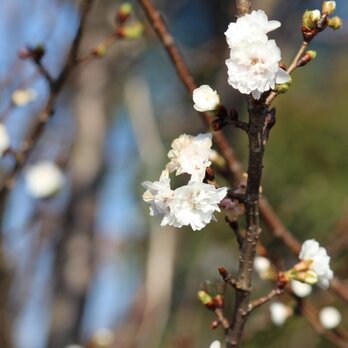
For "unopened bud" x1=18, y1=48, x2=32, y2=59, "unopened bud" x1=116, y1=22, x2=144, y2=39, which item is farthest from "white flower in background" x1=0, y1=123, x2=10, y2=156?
"unopened bud" x1=116, y1=22, x2=144, y2=39

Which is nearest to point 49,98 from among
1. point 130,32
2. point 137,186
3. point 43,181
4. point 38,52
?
point 38,52

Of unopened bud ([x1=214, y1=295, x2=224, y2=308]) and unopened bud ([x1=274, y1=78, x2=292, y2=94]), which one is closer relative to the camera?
unopened bud ([x1=274, y1=78, x2=292, y2=94])

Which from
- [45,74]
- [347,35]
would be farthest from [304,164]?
[45,74]

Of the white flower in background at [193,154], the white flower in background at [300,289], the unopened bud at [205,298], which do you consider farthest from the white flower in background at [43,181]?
the white flower in background at [193,154]

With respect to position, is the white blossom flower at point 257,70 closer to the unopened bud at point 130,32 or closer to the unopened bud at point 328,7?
the unopened bud at point 328,7

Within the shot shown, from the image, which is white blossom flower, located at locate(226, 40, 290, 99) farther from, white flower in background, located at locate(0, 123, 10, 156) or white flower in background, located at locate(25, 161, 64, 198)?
white flower in background, located at locate(25, 161, 64, 198)

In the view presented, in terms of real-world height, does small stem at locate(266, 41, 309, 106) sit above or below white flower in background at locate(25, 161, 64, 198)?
above

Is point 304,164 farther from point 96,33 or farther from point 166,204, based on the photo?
point 166,204
